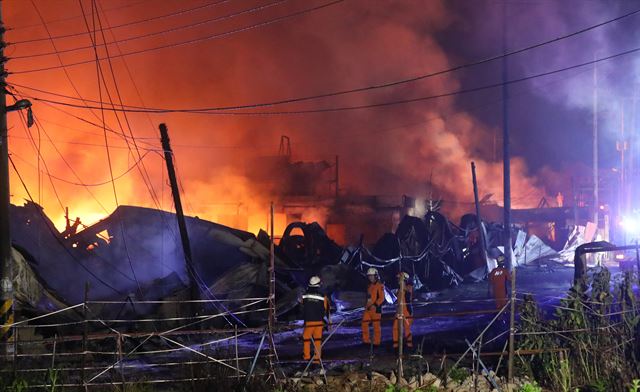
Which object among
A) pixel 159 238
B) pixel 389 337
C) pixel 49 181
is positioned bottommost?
pixel 389 337

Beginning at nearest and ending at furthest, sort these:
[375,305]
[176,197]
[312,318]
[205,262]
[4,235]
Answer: [4,235]
[312,318]
[375,305]
[176,197]
[205,262]

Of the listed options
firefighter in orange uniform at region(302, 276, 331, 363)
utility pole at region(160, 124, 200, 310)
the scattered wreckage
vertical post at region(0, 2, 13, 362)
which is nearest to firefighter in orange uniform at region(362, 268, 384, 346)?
firefighter in orange uniform at region(302, 276, 331, 363)

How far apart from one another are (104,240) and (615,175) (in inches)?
1360

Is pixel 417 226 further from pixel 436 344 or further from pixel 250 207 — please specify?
pixel 250 207

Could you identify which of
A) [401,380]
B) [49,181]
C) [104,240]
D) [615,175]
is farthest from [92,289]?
[615,175]

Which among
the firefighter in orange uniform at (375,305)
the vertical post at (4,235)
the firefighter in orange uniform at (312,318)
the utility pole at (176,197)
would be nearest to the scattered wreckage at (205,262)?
the utility pole at (176,197)

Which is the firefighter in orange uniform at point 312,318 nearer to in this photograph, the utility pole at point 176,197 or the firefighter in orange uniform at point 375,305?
the firefighter in orange uniform at point 375,305

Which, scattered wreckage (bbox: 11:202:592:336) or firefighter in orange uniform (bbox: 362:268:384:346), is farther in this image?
scattered wreckage (bbox: 11:202:592:336)

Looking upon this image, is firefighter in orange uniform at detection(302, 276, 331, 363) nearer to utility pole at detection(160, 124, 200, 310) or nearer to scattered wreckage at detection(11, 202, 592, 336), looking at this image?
scattered wreckage at detection(11, 202, 592, 336)

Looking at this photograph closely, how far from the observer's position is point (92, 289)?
691 inches

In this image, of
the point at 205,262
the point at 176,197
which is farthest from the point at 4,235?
the point at 205,262

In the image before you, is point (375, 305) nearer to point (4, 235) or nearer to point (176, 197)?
point (176, 197)

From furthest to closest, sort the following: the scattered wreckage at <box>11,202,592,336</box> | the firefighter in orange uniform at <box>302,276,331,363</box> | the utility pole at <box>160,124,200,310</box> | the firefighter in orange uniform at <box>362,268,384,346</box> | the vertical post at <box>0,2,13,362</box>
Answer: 1. the scattered wreckage at <box>11,202,592,336</box>
2. the utility pole at <box>160,124,200,310</box>
3. the firefighter in orange uniform at <box>362,268,384,346</box>
4. the firefighter in orange uniform at <box>302,276,331,363</box>
5. the vertical post at <box>0,2,13,362</box>

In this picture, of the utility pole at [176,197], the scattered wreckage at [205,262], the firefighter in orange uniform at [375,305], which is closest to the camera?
the firefighter in orange uniform at [375,305]
